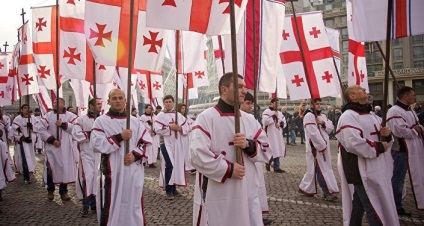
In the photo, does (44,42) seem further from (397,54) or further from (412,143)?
(397,54)

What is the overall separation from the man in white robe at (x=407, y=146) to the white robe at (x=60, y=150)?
6554 millimetres

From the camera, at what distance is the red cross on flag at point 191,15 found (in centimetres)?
491

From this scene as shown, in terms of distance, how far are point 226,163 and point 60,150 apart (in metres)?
5.84

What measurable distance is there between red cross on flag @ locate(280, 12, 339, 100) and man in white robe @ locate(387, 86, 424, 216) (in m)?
1.73

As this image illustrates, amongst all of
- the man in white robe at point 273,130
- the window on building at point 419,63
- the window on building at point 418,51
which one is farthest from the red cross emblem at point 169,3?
the window on building at point 418,51

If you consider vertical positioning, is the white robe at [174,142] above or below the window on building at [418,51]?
below

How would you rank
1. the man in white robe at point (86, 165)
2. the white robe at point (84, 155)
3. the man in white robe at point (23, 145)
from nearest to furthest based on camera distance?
1. the man in white robe at point (86, 165)
2. the white robe at point (84, 155)
3. the man in white robe at point (23, 145)

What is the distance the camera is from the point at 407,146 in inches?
247

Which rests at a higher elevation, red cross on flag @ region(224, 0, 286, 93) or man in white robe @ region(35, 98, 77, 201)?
red cross on flag @ region(224, 0, 286, 93)

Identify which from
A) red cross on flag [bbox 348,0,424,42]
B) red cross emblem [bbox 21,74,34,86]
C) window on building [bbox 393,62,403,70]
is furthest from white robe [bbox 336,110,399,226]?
window on building [bbox 393,62,403,70]

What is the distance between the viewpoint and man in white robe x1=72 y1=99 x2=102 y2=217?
A: 271 inches

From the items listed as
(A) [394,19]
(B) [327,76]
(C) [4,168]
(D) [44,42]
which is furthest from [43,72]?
(A) [394,19]

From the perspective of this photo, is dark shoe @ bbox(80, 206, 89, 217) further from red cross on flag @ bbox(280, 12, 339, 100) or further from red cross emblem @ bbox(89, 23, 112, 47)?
red cross on flag @ bbox(280, 12, 339, 100)

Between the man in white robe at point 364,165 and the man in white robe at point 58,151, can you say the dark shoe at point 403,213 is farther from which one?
the man in white robe at point 58,151
